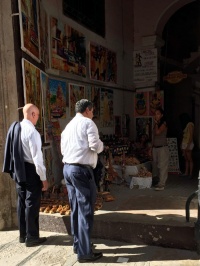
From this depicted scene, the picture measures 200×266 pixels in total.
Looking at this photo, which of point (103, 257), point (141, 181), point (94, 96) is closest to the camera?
point (103, 257)

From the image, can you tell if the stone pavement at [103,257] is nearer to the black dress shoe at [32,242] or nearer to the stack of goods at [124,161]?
the black dress shoe at [32,242]

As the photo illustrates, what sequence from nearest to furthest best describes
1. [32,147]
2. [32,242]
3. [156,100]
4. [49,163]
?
[32,147], [32,242], [49,163], [156,100]

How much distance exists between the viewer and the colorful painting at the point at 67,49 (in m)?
6.05

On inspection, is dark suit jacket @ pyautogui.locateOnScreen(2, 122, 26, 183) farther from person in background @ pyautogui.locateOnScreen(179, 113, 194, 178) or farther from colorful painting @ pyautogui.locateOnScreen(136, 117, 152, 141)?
colorful painting @ pyautogui.locateOnScreen(136, 117, 152, 141)

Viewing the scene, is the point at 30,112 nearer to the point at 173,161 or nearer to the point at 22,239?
the point at 22,239

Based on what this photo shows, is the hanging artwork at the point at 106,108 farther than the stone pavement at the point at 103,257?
Yes

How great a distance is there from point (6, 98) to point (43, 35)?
1860 mm

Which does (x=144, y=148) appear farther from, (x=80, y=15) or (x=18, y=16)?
(x=18, y=16)

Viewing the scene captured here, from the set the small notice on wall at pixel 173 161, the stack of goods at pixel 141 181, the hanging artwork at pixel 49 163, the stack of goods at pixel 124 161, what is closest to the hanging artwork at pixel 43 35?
the hanging artwork at pixel 49 163

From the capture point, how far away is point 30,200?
388 centimetres

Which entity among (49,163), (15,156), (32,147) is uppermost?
(32,147)

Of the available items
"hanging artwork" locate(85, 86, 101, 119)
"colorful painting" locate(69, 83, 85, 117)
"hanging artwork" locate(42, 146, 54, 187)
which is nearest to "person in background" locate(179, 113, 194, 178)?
"hanging artwork" locate(85, 86, 101, 119)

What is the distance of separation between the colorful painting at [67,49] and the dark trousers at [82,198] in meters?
3.22

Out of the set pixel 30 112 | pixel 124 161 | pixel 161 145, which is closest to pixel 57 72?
pixel 30 112
